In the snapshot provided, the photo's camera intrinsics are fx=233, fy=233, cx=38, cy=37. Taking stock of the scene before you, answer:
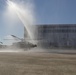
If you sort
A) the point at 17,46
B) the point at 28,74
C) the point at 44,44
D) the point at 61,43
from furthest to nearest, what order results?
the point at 61,43 → the point at 44,44 → the point at 17,46 → the point at 28,74

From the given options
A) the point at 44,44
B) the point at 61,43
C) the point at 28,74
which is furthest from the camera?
the point at 61,43

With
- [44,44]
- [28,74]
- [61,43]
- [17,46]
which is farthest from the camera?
[61,43]

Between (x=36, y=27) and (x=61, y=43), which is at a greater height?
(x=36, y=27)

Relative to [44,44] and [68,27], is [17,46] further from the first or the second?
[68,27]

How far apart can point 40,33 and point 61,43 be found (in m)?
17.4

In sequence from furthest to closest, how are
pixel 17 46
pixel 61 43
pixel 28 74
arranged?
pixel 61 43, pixel 17 46, pixel 28 74

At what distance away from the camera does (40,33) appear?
571ft

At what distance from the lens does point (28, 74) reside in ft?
76.5

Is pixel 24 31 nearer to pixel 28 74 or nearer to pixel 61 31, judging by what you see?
pixel 61 31

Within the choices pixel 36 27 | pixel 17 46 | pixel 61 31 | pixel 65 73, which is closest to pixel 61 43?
pixel 61 31

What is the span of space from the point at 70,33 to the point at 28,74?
15495cm

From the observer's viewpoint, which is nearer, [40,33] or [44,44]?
[44,44]

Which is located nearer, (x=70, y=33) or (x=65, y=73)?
(x=65, y=73)

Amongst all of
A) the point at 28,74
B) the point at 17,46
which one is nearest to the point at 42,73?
the point at 28,74
